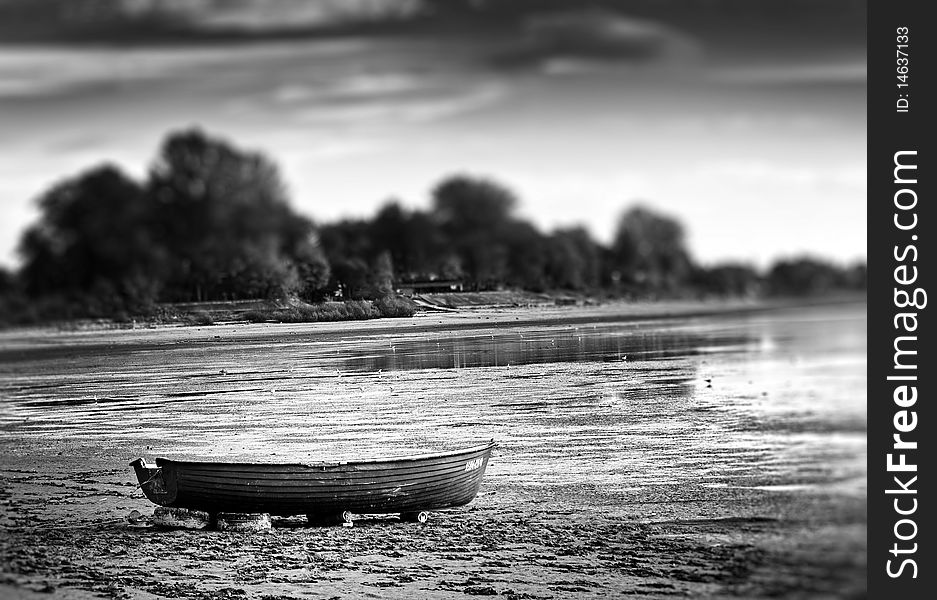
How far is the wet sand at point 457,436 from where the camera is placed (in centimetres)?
632

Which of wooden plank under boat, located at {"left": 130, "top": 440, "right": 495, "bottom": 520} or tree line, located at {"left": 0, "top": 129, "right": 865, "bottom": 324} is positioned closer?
wooden plank under boat, located at {"left": 130, "top": 440, "right": 495, "bottom": 520}

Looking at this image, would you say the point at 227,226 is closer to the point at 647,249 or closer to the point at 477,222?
the point at 477,222

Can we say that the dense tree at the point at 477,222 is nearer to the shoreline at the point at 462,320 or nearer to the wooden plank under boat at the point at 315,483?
the shoreline at the point at 462,320

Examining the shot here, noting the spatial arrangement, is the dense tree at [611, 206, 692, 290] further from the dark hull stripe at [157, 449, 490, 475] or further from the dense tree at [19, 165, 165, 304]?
the dense tree at [19, 165, 165, 304]

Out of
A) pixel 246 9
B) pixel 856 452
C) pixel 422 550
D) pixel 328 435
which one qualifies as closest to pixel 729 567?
pixel 856 452

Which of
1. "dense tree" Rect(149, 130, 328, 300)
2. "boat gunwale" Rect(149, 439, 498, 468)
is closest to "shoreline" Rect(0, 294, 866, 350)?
"dense tree" Rect(149, 130, 328, 300)

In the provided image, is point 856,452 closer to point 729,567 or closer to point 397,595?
point 729,567

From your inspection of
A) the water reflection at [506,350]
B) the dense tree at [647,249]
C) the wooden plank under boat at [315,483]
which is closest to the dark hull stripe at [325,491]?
the wooden plank under boat at [315,483]

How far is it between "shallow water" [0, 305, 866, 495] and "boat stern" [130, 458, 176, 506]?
0.20 m

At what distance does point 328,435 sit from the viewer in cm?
662

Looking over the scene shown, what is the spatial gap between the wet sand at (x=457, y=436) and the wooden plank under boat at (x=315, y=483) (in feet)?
0.64

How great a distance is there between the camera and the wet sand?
632cm

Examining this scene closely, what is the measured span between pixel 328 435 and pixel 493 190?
2.21 m

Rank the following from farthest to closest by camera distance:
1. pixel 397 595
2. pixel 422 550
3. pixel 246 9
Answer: pixel 246 9
pixel 422 550
pixel 397 595
